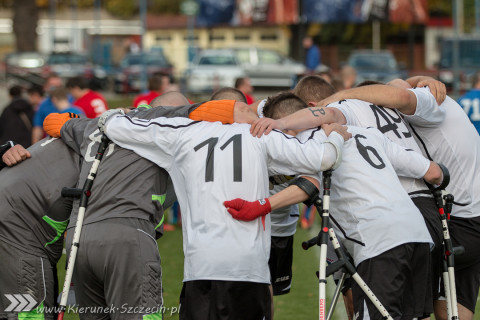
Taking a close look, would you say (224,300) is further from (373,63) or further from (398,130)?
(373,63)

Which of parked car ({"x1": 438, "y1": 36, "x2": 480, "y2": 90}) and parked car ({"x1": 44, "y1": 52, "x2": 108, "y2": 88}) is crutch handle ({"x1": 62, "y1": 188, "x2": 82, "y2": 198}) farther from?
parked car ({"x1": 44, "y1": 52, "x2": 108, "y2": 88})

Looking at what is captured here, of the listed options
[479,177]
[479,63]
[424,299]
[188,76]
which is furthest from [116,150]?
[479,63]

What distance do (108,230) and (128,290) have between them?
382mm

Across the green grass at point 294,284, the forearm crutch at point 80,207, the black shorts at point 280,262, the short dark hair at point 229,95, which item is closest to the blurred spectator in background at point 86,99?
the green grass at point 294,284

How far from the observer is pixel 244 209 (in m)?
4.70

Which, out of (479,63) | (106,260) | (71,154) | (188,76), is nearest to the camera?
(106,260)

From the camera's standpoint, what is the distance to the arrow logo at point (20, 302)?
5520 millimetres

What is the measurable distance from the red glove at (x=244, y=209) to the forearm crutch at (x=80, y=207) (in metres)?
0.98

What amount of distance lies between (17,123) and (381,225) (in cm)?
1000

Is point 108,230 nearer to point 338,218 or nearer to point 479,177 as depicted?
point 338,218

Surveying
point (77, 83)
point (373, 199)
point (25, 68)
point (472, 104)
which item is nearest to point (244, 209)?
point (373, 199)

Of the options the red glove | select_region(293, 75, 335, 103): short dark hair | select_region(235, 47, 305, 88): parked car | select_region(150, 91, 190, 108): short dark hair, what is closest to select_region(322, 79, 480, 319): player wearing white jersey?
select_region(293, 75, 335, 103): short dark hair

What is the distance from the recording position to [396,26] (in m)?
51.8

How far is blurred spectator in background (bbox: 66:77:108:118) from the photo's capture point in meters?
11.9
